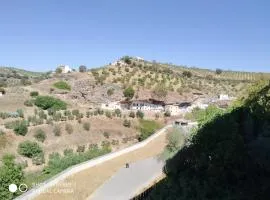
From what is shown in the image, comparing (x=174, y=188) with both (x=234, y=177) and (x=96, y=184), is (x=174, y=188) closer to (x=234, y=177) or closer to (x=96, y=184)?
(x=234, y=177)

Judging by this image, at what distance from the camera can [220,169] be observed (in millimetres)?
18125

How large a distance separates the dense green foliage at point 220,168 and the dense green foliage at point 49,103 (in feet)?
129

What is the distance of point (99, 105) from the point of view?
225 ft

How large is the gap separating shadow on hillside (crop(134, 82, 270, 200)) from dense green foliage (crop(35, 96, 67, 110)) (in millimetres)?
39151

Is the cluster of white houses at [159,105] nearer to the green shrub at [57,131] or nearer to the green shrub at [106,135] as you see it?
the green shrub at [106,135]

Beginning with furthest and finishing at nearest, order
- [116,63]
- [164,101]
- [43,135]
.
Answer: [116,63] < [164,101] < [43,135]

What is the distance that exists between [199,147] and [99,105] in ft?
153

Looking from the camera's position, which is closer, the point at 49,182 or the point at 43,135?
the point at 49,182

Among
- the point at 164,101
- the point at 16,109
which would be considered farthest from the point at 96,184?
the point at 164,101

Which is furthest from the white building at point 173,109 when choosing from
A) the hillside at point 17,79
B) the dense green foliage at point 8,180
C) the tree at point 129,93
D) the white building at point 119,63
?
the dense green foliage at point 8,180

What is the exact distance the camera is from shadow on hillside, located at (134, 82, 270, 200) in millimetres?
16538

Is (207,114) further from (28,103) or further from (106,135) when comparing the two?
(28,103)

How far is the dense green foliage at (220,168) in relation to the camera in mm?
16547

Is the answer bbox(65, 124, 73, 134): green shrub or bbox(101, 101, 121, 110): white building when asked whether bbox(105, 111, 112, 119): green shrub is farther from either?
bbox(101, 101, 121, 110): white building
